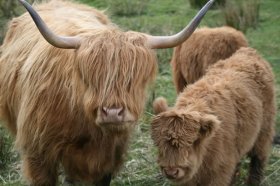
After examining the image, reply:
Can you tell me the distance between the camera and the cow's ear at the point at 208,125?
167 inches

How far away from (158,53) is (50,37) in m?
4.79

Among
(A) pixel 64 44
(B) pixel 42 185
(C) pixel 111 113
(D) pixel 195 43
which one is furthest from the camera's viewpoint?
(D) pixel 195 43

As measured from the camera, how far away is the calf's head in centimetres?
418

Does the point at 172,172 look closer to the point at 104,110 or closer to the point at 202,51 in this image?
the point at 104,110

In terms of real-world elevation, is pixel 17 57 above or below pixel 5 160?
above

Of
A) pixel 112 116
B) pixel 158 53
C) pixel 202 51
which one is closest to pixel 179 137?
pixel 112 116

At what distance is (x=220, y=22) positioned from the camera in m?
9.52

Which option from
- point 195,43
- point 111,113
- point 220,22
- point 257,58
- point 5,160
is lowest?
point 220,22

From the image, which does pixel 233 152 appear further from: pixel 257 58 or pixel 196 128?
pixel 257 58

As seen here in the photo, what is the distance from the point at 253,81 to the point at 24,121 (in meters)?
1.79

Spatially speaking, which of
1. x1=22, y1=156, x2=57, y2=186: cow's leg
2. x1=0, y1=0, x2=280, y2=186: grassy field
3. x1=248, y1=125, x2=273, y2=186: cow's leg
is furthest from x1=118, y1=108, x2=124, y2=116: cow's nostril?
x1=248, y1=125, x2=273, y2=186: cow's leg

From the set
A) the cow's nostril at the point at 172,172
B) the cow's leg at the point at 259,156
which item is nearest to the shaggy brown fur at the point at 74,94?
the cow's nostril at the point at 172,172

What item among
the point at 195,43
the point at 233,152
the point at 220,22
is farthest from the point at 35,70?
the point at 220,22

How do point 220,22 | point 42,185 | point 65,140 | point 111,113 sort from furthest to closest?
point 220,22 → point 42,185 → point 65,140 → point 111,113
